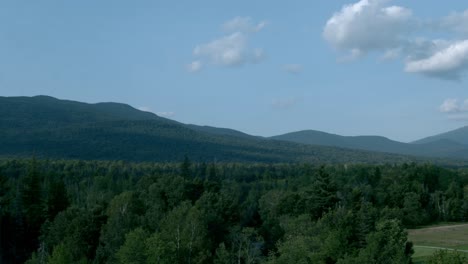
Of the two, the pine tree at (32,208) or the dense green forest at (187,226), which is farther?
the pine tree at (32,208)

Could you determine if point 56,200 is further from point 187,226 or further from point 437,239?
point 437,239

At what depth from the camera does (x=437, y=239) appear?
77.6 metres

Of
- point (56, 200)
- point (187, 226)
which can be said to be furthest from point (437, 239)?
point (56, 200)

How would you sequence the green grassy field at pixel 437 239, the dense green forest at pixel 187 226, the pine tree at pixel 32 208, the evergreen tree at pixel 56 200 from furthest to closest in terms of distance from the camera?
the green grassy field at pixel 437 239, the evergreen tree at pixel 56 200, the pine tree at pixel 32 208, the dense green forest at pixel 187 226

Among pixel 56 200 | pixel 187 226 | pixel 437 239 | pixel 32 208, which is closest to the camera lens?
pixel 187 226

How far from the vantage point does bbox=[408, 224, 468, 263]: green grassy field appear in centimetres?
6419

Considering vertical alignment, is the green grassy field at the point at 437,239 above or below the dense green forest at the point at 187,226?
below

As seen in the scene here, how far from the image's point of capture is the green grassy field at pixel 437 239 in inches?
2527

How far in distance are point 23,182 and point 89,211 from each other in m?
14.0

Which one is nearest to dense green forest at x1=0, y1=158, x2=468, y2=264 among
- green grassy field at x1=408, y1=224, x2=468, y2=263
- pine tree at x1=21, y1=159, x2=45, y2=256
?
pine tree at x1=21, y1=159, x2=45, y2=256

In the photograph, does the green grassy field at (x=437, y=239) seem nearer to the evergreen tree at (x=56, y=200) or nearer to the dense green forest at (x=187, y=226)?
the dense green forest at (x=187, y=226)

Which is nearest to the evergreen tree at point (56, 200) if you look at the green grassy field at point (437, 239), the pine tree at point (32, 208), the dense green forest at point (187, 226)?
the dense green forest at point (187, 226)

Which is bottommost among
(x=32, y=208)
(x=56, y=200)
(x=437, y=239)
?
(x=437, y=239)

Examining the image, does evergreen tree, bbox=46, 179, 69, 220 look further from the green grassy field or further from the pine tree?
the green grassy field
